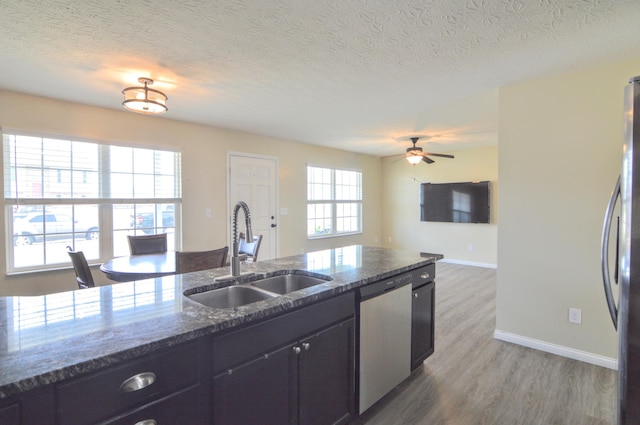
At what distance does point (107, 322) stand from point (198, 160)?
3828 millimetres

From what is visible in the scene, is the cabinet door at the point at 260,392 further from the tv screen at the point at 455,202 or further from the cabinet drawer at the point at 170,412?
the tv screen at the point at 455,202

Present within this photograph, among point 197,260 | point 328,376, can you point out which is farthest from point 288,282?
point 197,260

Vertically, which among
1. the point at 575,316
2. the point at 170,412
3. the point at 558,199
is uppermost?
the point at 558,199

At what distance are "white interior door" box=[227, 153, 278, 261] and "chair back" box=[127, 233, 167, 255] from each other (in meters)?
1.28

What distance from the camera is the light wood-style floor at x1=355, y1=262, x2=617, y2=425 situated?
1.99m

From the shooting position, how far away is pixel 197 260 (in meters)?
2.64

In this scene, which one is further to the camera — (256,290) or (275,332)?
(256,290)

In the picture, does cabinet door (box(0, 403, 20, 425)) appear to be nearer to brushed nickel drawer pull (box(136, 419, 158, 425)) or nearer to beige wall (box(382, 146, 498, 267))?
brushed nickel drawer pull (box(136, 419, 158, 425))

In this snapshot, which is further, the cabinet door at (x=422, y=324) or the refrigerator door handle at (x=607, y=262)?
the cabinet door at (x=422, y=324)

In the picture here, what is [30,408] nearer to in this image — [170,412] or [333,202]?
[170,412]

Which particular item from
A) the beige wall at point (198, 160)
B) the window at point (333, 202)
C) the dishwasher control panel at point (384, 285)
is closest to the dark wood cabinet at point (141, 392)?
the dishwasher control panel at point (384, 285)

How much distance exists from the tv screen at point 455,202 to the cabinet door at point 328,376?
551 cm

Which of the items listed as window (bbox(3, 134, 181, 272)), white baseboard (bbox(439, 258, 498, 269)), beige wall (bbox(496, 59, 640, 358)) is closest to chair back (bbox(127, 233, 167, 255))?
window (bbox(3, 134, 181, 272))

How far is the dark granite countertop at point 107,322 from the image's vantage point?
903 millimetres
